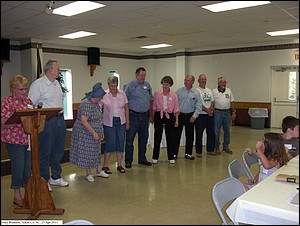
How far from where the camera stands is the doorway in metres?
8.73

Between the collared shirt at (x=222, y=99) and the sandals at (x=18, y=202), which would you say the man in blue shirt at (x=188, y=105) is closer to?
the collared shirt at (x=222, y=99)

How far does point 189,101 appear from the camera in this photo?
519 centimetres

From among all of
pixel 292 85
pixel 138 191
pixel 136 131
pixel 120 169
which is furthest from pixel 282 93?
pixel 138 191

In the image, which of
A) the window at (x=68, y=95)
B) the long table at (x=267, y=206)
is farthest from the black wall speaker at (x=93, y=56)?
the long table at (x=267, y=206)

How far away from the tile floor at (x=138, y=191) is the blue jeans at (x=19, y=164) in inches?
3.2

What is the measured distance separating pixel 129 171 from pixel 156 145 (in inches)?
27.2

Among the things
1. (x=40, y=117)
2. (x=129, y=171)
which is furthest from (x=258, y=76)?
(x=40, y=117)

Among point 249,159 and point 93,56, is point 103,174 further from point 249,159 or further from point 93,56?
point 93,56

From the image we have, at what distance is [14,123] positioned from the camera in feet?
9.21

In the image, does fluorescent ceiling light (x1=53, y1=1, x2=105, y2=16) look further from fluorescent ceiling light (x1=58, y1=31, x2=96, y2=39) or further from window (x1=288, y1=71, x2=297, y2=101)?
window (x1=288, y1=71, x2=297, y2=101)

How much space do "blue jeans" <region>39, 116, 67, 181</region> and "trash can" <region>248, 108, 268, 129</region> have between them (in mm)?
6565

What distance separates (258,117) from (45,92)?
273 inches

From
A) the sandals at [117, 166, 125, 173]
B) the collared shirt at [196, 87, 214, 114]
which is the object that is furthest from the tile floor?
the collared shirt at [196, 87, 214, 114]

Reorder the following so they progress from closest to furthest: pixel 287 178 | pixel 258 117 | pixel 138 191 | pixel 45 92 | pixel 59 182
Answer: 1. pixel 287 178
2. pixel 45 92
3. pixel 138 191
4. pixel 59 182
5. pixel 258 117
